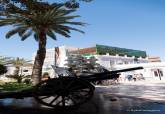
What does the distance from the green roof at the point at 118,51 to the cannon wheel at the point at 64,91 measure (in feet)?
183

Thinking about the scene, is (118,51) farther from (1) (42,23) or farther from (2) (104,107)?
(2) (104,107)

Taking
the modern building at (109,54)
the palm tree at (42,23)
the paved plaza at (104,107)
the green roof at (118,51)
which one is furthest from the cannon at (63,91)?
the green roof at (118,51)

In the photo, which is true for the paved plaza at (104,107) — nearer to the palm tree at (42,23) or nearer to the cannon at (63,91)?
the cannon at (63,91)

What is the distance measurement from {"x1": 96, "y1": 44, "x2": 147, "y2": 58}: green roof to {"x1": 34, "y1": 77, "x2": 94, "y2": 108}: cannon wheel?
55.8 m

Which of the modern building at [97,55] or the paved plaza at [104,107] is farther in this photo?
the modern building at [97,55]

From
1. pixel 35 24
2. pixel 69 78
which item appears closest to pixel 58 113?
pixel 69 78

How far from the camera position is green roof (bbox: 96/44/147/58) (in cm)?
6256

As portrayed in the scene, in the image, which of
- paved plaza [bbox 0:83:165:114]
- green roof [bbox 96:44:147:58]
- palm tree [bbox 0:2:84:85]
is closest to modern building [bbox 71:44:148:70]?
green roof [bbox 96:44:147:58]

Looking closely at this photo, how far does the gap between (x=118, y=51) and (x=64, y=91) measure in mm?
63059

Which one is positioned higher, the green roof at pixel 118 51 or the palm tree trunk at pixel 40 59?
the green roof at pixel 118 51

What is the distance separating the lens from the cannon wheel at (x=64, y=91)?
5398mm

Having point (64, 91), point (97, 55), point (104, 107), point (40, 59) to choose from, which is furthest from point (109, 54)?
point (64, 91)

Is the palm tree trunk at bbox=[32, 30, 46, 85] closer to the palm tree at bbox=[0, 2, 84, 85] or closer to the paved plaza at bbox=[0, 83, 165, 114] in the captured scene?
the palm tree at bbox=[0, 2, 84, 85]

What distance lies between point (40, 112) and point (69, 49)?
2243 inches
